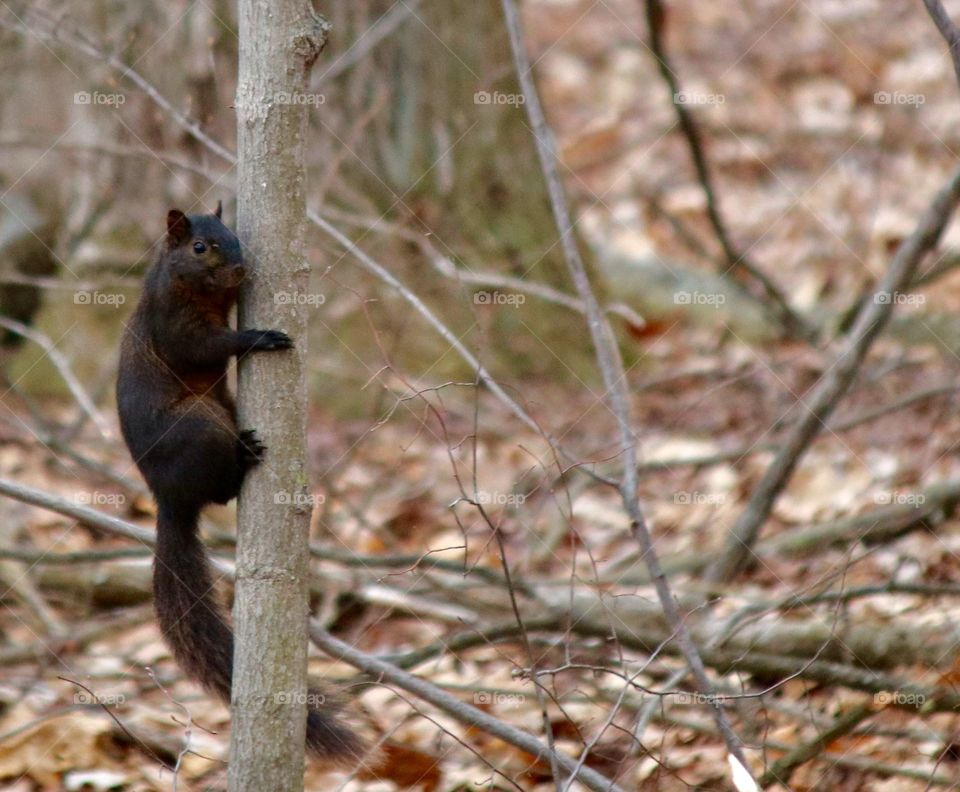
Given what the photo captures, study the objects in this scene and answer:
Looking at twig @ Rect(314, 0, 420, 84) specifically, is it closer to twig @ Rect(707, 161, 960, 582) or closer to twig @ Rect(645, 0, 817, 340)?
twig @ Rect(645, 0, 817, 340)

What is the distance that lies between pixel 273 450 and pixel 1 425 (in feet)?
13.4

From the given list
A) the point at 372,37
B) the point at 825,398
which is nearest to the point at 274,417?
the point at 825,398

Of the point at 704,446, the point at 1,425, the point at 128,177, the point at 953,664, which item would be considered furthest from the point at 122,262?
the point at 953,664

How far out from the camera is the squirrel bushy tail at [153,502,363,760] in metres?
3.14
